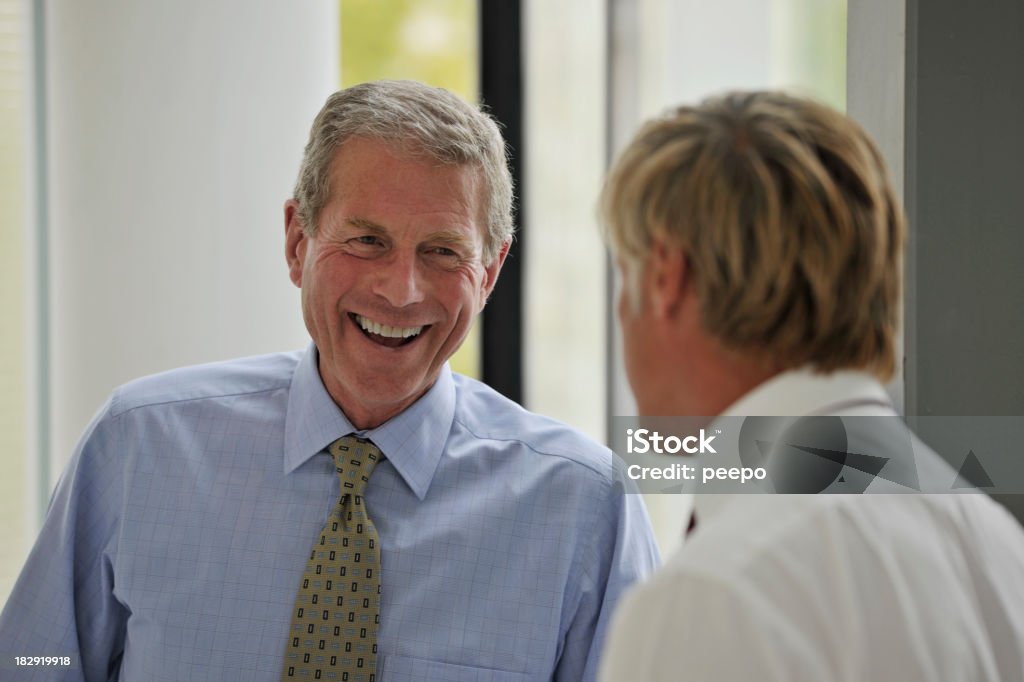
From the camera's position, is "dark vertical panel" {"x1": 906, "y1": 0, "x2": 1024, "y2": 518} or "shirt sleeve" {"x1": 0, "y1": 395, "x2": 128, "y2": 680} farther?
"shirt sleeve" {"x1": 0, "y1": 395, "x2": 128, "y2": 680}

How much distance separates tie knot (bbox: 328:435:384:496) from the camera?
1.57 metres

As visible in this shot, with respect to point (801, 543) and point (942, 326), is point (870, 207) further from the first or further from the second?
point (942, 326)

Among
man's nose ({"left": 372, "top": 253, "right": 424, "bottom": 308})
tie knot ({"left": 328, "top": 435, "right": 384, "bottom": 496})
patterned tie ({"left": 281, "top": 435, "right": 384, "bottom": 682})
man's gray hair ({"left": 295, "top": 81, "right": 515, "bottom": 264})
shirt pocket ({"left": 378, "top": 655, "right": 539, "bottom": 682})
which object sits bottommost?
shirt pocket ({"left": 378, "top": 655, "right": 539, "bottom": 682})

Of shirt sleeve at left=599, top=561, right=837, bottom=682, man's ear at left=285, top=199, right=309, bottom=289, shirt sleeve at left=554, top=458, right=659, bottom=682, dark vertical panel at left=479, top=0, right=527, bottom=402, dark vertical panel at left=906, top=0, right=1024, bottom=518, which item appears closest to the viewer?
shirt sleeve at left=599, top=561, right=837, bottom=682

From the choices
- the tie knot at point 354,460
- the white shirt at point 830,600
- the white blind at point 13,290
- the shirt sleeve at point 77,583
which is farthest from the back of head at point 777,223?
the white blind at point 13,290

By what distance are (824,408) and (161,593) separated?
1.05m

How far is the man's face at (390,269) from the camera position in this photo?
5.19ft

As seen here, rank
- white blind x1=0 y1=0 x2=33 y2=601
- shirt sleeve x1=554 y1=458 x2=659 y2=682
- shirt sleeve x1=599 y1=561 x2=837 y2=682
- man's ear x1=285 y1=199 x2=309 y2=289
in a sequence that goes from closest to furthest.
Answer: shirt sleeve x1=599 y1=561 x2=837 y2=682 → shirt sleeve x1=554 y1=458 x2=659 y2=682 → man's ear x1=285 y1=199 x2=309 y2=289 → white blind x1=0 y1=0 x2=33 y2=601

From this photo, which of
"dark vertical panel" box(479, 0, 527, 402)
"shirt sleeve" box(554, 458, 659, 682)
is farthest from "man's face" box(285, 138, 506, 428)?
"dark vertical panel" box(479, 0, 527, 402)

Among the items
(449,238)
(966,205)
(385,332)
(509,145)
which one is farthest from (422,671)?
(509,145)

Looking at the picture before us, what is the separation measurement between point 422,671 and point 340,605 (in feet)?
0.49

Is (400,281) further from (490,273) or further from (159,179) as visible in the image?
(159,179)

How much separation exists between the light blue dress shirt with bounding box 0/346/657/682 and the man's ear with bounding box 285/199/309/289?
6.6 inches

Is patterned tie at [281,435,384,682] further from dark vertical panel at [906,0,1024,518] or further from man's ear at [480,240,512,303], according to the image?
dark vertical panel at [906,0,1024,518]
